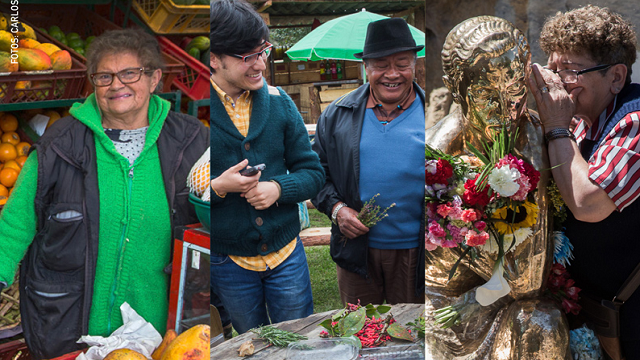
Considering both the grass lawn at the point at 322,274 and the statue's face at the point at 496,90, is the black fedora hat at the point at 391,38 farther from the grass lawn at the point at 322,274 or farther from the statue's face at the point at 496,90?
the grass lawn at the point at 322,274

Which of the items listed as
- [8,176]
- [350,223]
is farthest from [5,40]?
[350,223]

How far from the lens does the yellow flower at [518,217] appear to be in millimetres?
2262

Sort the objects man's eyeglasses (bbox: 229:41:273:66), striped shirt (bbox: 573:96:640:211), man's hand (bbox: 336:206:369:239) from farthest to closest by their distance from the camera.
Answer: man's hand (bbox: 336:206:369:239) → man's eyeglasses (bbox: 229:41:273:66) → striped shirt (bbox: 573:96:640:211)

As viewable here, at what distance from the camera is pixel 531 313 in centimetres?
231

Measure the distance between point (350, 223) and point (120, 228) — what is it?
0.92 meters

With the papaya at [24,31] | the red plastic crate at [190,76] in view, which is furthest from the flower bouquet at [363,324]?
the papaya at [24,31]

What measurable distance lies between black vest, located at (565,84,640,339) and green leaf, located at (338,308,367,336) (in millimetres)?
916

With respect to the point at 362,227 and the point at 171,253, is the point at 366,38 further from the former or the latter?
the point at 171,253

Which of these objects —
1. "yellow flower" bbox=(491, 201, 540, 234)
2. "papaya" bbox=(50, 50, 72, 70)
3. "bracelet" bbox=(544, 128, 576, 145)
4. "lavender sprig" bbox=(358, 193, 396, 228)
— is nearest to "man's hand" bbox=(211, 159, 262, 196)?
"lavender sprig" bbox=(358, 193, 396, 228)

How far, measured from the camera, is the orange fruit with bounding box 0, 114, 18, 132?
224 cm

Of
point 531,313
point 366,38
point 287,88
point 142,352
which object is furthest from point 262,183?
point 531,313

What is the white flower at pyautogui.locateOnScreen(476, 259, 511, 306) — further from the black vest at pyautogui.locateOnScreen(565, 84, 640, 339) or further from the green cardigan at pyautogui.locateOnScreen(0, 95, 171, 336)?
the green cardigan at pyautogui.locateOnScreen(0, 95, 171, 336)

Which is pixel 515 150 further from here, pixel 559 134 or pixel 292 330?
pixel 292 330

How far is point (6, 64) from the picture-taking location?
7.25 feet
